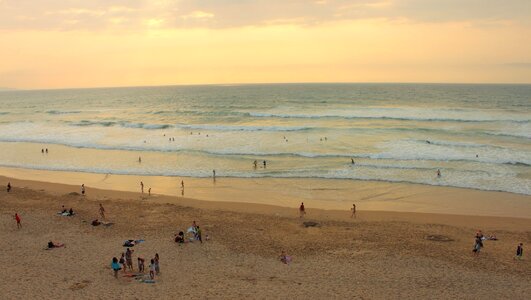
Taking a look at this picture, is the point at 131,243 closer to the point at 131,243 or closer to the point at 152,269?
the point at 131,243

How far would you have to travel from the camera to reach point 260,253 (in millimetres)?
17344

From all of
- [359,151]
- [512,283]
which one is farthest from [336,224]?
[359,151]

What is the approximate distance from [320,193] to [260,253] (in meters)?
9.79

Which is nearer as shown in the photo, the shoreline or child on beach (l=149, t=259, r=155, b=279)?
child on beach (l=149, t=259, r=155, b=279)

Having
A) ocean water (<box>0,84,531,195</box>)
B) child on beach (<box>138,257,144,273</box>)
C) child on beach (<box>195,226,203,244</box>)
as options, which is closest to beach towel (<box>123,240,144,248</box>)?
child on beach (<box>195,226,203,244</box>)

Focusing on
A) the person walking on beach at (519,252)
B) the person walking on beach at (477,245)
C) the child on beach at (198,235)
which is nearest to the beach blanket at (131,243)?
the child on beach at (198,235)

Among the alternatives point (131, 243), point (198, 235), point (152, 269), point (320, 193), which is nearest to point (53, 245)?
point (131, 243)

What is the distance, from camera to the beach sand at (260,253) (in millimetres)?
14250

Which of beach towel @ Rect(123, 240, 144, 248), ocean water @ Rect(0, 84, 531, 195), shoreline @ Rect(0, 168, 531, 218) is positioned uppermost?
ocean water @ Rect(0, 84, 531, 195)

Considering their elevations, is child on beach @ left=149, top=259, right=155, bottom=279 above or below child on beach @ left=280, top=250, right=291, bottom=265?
above

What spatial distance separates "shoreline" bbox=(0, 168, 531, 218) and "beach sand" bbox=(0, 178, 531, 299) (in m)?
1.20

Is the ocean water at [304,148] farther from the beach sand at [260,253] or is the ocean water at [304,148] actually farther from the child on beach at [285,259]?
the child on beach at [285,259]

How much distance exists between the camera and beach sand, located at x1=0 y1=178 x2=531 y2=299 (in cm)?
1425

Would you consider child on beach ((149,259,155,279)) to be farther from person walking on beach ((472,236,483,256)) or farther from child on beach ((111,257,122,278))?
person walking on beach ((472,236,483,256))
